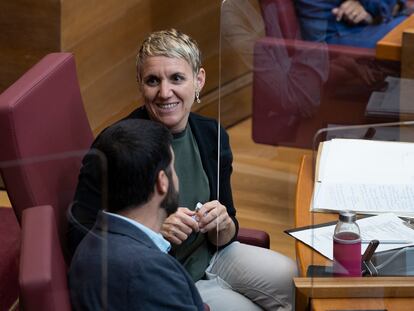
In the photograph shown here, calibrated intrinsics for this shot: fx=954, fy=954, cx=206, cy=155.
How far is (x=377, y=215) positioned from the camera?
2188 millimetres

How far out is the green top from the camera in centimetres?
230

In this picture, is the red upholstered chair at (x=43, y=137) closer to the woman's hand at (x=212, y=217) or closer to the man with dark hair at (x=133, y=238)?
the man with dark hair at (x=133, y=238)

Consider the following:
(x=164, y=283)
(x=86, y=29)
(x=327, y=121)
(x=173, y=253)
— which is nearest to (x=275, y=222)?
(x=327, y=121)

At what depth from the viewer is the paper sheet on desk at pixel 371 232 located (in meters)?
2.04

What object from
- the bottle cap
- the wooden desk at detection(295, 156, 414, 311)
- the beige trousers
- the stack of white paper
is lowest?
the beige trousers

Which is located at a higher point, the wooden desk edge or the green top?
the wooden desk edge

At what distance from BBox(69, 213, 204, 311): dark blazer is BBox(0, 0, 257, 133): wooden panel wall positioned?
1.74 metres

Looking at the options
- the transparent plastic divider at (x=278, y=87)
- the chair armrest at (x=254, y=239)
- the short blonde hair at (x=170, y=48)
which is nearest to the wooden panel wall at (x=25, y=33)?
the transparent plastic divider at (x=278, y=87)

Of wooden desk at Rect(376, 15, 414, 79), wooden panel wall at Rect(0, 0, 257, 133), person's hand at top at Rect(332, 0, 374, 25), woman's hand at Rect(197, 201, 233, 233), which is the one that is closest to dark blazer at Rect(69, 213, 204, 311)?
woman's hand at Rect(197, 201, 233, 233)

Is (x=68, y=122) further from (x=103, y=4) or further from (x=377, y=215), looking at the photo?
(x=103, y=4)

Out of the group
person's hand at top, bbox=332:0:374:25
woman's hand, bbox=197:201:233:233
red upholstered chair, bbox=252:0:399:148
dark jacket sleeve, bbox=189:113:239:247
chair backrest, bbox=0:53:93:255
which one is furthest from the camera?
person's hand at top, bbox=332:0:374:25

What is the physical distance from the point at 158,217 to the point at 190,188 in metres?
0.49

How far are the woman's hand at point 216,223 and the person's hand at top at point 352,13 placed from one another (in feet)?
5.82

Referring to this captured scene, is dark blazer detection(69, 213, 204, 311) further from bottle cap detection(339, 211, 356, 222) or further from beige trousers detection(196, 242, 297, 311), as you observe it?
beige trousers detection(196, 242, 297, 311)
